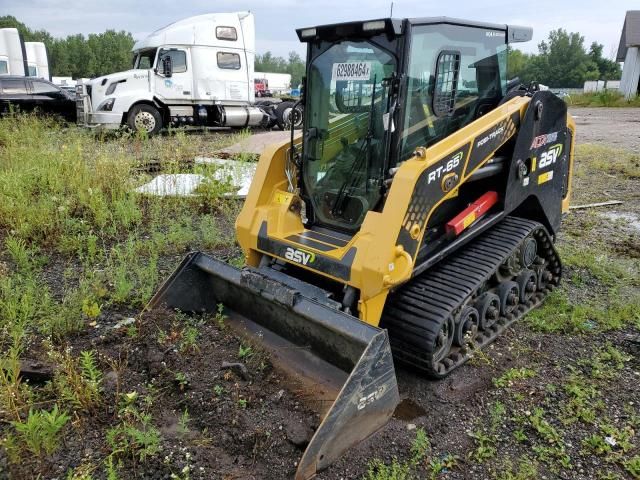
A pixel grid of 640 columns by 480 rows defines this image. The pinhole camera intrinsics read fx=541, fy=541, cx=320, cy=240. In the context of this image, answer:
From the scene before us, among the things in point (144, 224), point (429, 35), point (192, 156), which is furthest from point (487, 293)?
point (192, 156)

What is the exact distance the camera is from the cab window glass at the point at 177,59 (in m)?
13.8

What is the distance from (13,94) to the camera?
1430cm

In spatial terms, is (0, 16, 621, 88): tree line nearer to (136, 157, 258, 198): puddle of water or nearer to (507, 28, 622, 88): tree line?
(507, 28, 622, 88): tree line

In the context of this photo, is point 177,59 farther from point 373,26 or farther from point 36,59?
point 36,59

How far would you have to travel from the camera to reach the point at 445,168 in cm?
335

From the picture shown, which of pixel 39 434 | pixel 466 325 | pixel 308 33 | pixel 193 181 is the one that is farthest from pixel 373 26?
pixel 193 181

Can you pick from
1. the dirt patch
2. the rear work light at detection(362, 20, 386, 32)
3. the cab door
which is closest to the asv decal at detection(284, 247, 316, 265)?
the rear work light at detection(362, 20, 386, 32)

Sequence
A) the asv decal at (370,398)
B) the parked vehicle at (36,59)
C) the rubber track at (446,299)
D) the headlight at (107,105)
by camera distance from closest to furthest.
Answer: the asv decal at (370,398)
the rubber track at (446,299)
the headlight at (107,105)
the parked vehicle at (36,59)

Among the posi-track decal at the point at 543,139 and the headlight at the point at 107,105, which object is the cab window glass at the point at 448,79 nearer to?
the posi-track decal at the point at 543,139

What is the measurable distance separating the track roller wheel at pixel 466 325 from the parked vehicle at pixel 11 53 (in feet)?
80.8

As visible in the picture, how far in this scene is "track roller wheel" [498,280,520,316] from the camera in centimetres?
404

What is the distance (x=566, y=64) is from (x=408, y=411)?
7864 centimetres

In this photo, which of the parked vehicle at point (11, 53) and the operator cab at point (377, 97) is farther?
the parked vehicle at point (11, 53)

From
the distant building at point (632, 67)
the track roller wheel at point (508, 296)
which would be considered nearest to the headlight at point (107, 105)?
the track roller wheel at point (508, 296)
